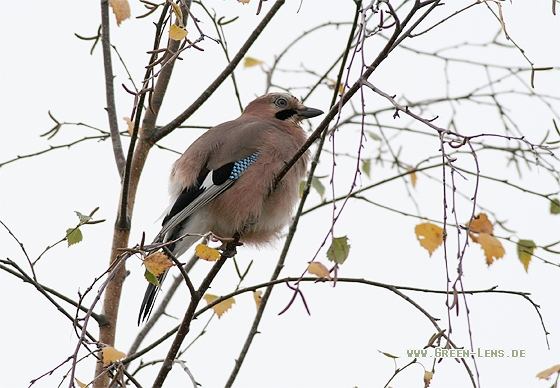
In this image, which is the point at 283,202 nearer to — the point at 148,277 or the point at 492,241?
the point at 492,241

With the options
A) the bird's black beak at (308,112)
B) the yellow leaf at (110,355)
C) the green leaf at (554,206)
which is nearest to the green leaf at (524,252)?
the green leaf at (554,206)

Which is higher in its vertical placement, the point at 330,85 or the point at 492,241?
the point at 330,85

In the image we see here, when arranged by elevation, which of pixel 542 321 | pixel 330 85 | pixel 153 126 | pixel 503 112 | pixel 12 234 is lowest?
pixel 542 321

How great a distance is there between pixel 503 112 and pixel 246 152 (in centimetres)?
147

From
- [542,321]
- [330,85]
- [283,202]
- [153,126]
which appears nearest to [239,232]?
[283,202]

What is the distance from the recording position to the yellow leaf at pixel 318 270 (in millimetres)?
2156

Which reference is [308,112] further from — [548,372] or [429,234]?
[548,372]

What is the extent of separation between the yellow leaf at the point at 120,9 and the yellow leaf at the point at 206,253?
953 millimetres

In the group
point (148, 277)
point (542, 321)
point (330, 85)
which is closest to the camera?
point (148, 277)

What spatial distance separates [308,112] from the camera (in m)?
4.94

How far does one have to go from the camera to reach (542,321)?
2.64 m

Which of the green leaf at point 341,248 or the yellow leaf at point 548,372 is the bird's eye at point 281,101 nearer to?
the green leaf at point 341,248

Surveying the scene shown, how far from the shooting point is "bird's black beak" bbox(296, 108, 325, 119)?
490 centimetres

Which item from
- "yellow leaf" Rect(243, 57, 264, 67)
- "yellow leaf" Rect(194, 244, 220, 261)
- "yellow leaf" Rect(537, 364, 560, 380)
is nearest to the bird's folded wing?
"yellow leaf" Rect(243, 57, 264, 67)
